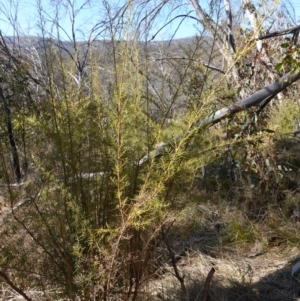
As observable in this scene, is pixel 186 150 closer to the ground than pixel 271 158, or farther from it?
farther from it

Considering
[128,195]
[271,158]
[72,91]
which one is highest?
[72,91]

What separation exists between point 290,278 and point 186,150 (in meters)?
1.90

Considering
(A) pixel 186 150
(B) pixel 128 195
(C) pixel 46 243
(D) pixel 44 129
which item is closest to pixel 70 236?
(C) pixel 46 243

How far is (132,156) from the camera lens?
2.76 meters

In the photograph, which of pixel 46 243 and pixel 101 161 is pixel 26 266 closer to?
pixel 46 243

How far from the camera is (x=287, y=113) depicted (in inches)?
285

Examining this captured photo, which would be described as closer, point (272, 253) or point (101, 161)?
point (101, 161)

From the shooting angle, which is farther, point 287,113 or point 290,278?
point 287,113

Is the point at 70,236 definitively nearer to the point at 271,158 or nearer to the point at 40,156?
the point at 40,156

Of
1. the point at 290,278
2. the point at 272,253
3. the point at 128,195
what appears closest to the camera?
the point at 128,195

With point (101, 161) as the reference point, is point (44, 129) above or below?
above

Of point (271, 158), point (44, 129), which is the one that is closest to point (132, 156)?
point (44, 129)

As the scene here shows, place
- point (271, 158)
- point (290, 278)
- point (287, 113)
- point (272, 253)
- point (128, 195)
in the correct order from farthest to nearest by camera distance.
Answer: point (287, 113), point (271, 158), point (272, 253), point (290, 278), point (128, 195)

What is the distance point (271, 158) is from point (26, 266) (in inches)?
129
